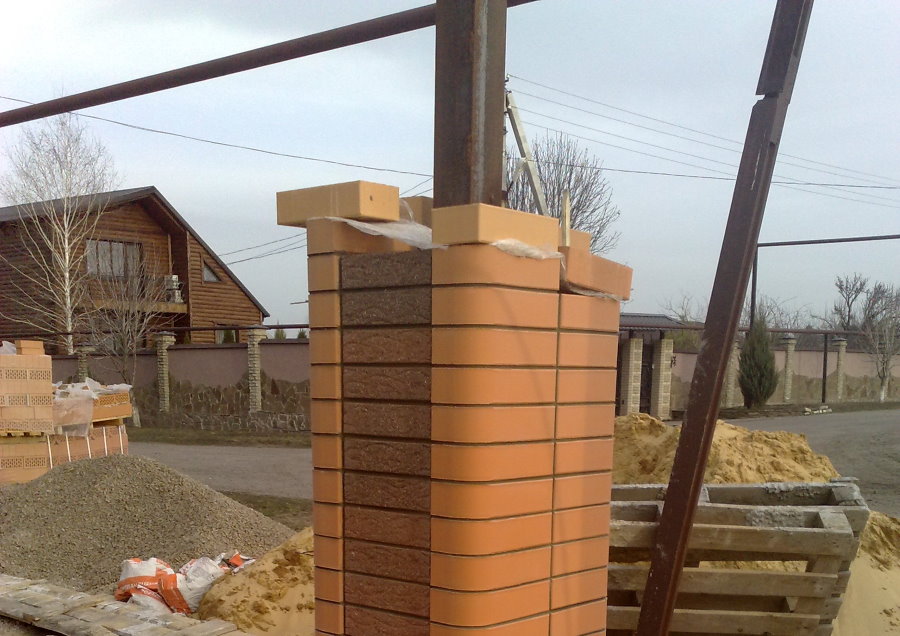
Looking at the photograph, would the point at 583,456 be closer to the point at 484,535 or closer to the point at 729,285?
the point at 484,535

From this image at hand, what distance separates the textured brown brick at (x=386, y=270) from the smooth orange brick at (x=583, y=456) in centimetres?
56

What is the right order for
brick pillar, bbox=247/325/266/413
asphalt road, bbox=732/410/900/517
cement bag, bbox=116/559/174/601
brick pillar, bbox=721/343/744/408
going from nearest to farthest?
1. cement bag, bbox=116/559/174/601
2. asphalt road, bbox=732/410/900/517
3. brick pillar, bbox=247/325/266/413
4. brick pillar, bbox=721/343/744/408

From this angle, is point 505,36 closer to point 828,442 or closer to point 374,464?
point 374,464

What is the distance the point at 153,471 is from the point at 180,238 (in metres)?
19.8

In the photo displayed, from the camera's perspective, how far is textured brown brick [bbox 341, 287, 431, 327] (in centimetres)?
164

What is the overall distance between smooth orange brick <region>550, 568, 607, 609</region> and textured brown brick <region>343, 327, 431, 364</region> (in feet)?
2.23

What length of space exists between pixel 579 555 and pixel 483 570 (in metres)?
0.35

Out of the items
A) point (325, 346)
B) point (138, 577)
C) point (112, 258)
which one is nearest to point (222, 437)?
point (112, 258)

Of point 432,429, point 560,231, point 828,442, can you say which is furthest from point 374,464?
point 828,442

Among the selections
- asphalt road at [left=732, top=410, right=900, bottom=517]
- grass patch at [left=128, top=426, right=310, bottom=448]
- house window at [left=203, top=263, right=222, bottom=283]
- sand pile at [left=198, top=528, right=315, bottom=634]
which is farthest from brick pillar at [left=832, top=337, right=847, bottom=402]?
sand pile at [left=198, top=528, right=315, bottom=634]

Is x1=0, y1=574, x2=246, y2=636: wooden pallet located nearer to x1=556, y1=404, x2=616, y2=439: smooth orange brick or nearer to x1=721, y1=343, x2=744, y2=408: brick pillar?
x1=556, y1=404, x2=616, y2=439: smooth orange brick

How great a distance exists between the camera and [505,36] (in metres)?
1.82

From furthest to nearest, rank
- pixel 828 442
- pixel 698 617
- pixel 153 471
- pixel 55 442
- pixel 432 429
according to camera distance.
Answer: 1. pixel 828 442
2. pixel 55 442
3. pixel 153 471
4. pixel 698 617
5. pixel 432 429

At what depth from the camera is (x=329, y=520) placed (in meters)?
1.80
